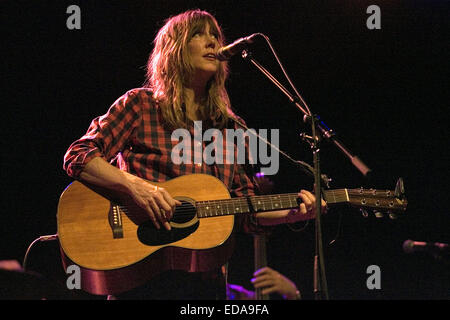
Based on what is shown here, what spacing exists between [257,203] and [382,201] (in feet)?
2.51

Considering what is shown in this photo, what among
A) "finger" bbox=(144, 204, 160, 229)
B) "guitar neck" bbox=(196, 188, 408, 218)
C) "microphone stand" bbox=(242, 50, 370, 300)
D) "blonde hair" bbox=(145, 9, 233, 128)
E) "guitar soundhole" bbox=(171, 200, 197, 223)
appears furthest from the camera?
"blonde hair" bbox=(145, 9, 233, 128)

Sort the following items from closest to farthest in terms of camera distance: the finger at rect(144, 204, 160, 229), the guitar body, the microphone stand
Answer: the microphone stand < the guitar body < the finger at rect(144, 204, 160, 229)

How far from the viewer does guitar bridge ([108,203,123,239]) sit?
2406mm

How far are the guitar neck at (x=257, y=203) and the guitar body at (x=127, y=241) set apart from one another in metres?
0.05

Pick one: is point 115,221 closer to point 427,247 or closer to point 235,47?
point 235,47

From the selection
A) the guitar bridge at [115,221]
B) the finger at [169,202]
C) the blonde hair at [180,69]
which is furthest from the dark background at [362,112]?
the guitar bridge at [115,221]

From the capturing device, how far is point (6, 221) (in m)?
3.54

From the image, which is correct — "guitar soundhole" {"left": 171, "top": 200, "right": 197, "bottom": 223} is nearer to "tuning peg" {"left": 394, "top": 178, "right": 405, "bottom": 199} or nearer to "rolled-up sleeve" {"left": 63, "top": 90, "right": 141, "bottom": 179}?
"rolled-up sleeve" {"left": 63, "top": 90, "right": 141, "bottom": 179}

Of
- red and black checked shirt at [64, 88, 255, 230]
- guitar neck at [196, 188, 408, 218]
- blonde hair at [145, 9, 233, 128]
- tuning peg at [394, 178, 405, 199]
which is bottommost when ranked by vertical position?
guitar neck at [196, 188, 408, 218]

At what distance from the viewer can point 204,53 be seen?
3031mm

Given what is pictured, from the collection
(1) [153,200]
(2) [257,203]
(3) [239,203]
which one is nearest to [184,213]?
(1) [153,200]

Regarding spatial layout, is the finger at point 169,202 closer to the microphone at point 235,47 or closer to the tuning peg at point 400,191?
the microphone at point 235,47

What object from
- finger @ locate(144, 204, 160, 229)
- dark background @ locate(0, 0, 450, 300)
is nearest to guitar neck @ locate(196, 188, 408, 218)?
finger @ locate(144, 204, 160, 229)

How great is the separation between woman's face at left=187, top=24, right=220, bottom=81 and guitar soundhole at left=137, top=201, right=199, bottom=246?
950 millimetres
